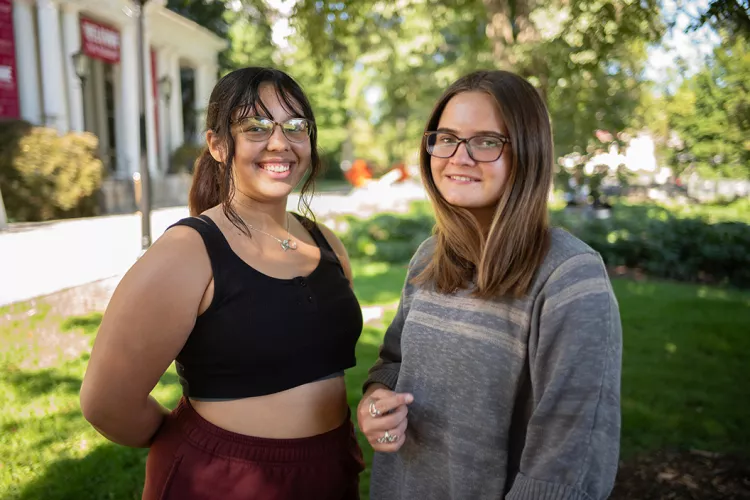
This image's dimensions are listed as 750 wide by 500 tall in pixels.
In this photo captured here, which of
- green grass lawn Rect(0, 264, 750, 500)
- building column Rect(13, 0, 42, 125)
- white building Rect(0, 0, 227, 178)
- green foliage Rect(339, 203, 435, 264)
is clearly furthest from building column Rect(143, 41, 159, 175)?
green grass lawn Rect(0, 264, 750, 500)

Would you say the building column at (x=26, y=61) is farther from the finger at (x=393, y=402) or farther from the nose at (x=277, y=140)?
the finger at (x=393, y=402)

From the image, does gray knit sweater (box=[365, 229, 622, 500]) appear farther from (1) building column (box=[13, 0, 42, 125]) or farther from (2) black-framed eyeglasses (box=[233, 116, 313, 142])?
(1) building column (box=[13, 0, 42, 125])

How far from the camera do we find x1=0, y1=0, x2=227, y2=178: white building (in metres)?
14.4

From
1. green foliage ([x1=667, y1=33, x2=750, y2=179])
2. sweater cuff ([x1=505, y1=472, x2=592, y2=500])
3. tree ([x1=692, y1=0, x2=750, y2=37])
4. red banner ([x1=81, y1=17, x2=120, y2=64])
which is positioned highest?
red banner ([x1=81, y1=17, x2=120, y2=64])

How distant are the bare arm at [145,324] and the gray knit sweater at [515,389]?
0.63 meters

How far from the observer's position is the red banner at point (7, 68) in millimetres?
13352

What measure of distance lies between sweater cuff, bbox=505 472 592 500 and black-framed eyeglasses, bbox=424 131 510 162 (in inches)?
31.1

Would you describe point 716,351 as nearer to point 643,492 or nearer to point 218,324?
point 643,492

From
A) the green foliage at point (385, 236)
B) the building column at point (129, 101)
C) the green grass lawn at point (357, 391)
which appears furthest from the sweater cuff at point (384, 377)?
the building column at point (129, 101)

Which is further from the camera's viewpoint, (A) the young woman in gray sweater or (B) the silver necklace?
(B) the silver necklace

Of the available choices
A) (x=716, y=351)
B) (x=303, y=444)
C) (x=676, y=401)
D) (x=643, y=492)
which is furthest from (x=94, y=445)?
(x=716, y=351)

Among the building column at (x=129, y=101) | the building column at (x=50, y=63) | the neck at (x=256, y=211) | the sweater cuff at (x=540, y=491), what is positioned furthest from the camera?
the building column at (x=129, y=101)

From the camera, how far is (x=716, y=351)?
19.1ft

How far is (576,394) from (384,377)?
70cm
